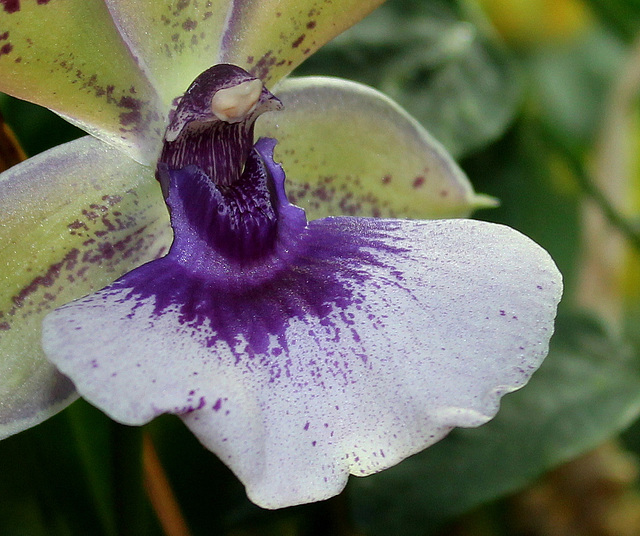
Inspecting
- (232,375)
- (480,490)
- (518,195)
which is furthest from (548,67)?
(232,375)

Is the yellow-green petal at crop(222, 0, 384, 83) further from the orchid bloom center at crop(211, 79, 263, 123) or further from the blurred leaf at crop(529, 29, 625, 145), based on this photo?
the blurred leaf at crop(529, 29, 625, 145)

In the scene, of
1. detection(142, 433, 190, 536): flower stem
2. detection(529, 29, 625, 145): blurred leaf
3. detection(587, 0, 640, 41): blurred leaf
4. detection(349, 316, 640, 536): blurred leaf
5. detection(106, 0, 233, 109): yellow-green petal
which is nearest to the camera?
detection(106, 0, 233, 109): yellow-green petal

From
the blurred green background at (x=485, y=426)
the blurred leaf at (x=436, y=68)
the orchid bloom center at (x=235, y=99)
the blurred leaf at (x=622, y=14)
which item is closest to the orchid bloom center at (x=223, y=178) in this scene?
the orchid bloom center at (x=235, y=99)

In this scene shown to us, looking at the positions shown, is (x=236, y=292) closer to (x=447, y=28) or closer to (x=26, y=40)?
(x=26, y=40)

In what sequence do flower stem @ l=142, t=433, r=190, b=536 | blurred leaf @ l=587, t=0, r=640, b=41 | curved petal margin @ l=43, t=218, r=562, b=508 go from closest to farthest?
curved petal margin @ l=43, t=218, r=562, b=508, flower stem @ l=142, t=433, r=190, b=536, blurred leaf @ l=587, t=0, r=640, b=41

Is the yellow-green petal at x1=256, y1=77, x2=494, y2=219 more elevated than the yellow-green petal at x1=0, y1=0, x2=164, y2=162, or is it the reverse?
the yellow-green petal at x1=0, y1=0, x2=164, y2=162

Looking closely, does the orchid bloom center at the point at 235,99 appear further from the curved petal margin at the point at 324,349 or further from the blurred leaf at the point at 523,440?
the blurred leaf at the point at 523,440

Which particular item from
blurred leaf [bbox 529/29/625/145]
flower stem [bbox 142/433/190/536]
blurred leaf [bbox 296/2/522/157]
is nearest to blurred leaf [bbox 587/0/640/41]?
blurred leaf [bbox 296/2/522/157]
